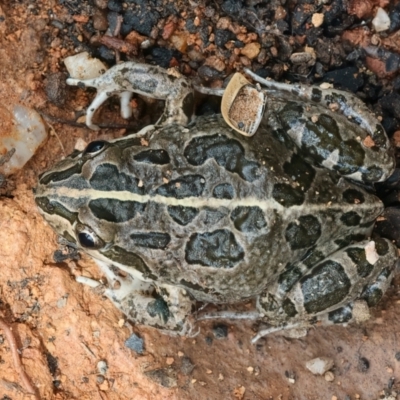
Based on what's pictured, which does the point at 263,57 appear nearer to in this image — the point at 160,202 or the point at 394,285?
the point at 160,202

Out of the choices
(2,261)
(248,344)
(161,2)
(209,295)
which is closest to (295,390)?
(248,344)

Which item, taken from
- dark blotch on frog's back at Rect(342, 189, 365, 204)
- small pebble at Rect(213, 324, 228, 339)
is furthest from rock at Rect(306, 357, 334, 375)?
dark blotch on frog's back at Rect(342, 189, 365, 204)

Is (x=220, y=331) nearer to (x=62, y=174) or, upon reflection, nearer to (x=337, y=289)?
(x=337, y=289)

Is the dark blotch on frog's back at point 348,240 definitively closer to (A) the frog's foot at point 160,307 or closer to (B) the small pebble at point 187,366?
(A) the frog's foot at point 160,307

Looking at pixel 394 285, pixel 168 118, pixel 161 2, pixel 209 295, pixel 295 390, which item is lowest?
pixel 295 390

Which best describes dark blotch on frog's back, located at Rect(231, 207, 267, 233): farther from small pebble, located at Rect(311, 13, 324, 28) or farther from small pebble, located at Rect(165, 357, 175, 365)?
small pebble, located at Rect(311, 13, 324, 28)

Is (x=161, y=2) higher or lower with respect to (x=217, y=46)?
higher

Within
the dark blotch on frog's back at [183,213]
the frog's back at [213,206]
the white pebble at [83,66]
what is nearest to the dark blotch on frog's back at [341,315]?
the frog's back at [213,206]

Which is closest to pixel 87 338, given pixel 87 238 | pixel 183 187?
pixel 87 238
